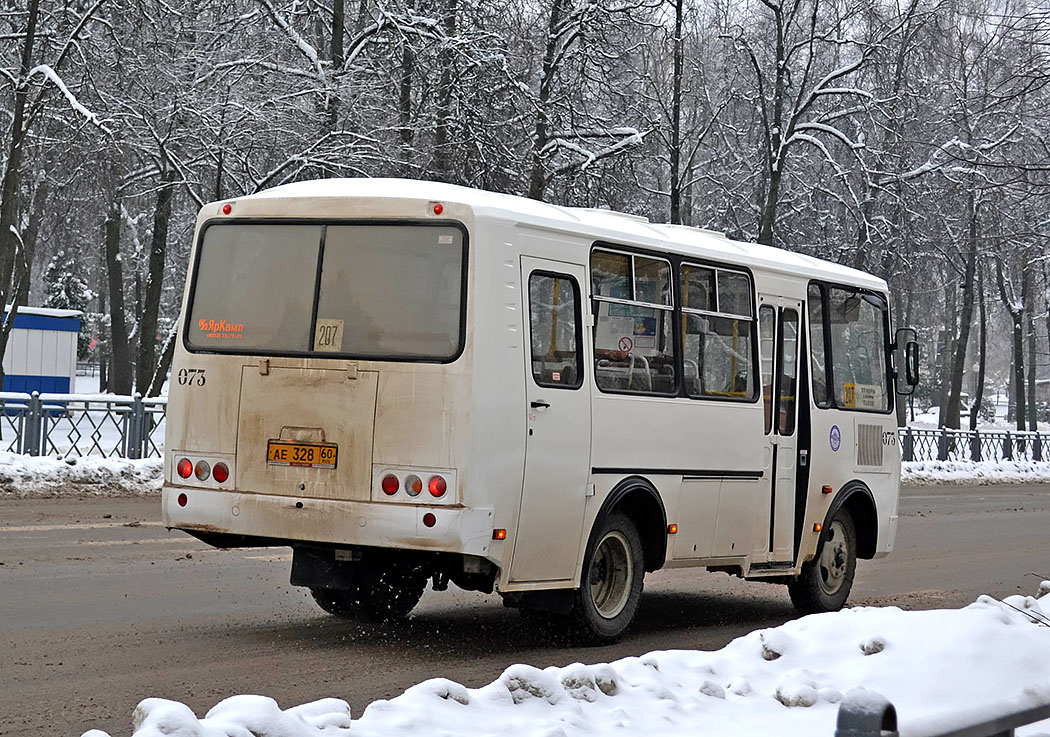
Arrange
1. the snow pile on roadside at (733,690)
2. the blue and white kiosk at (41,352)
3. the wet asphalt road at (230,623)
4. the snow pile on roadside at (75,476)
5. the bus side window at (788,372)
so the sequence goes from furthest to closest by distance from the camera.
Result: the blue and white kiosk at (41,352) < the snow pile on roadside at (75,476) < the bus side window at (788,372) < the wet asphalt road at (230,623) < the snow pile on roadside at (733,690)

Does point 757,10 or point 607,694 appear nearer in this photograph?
point 607,694

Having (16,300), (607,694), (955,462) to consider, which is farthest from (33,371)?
(607,694)

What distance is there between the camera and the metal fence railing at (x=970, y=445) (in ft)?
138

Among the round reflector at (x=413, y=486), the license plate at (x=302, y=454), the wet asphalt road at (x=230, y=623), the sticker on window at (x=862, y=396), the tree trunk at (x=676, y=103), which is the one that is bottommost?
the wet asphalt road at (x=230, y=623)

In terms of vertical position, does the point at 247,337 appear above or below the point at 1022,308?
below

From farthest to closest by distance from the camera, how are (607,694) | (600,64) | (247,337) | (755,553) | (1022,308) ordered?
(1022,308) → (600,64) → (755,553) → (247,337) → (607,694)

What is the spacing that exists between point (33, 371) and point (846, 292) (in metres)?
37.1

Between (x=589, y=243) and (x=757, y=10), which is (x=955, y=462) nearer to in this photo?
(x=757, y=10)

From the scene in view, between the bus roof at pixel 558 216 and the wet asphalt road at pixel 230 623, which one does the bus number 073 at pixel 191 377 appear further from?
the wet asphalt road at pixel 230 623

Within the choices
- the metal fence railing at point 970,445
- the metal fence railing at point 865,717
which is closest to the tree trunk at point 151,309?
the metal fence railing at point 970,445

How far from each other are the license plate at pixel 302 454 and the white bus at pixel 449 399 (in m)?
0.01

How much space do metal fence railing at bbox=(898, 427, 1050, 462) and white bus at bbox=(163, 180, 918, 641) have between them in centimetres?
3109

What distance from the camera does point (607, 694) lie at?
21.2ft

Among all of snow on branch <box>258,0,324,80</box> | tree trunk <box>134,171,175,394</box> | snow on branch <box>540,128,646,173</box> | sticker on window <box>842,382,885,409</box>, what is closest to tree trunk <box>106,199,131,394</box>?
tree trunk <box>134,171,175,394</box>
